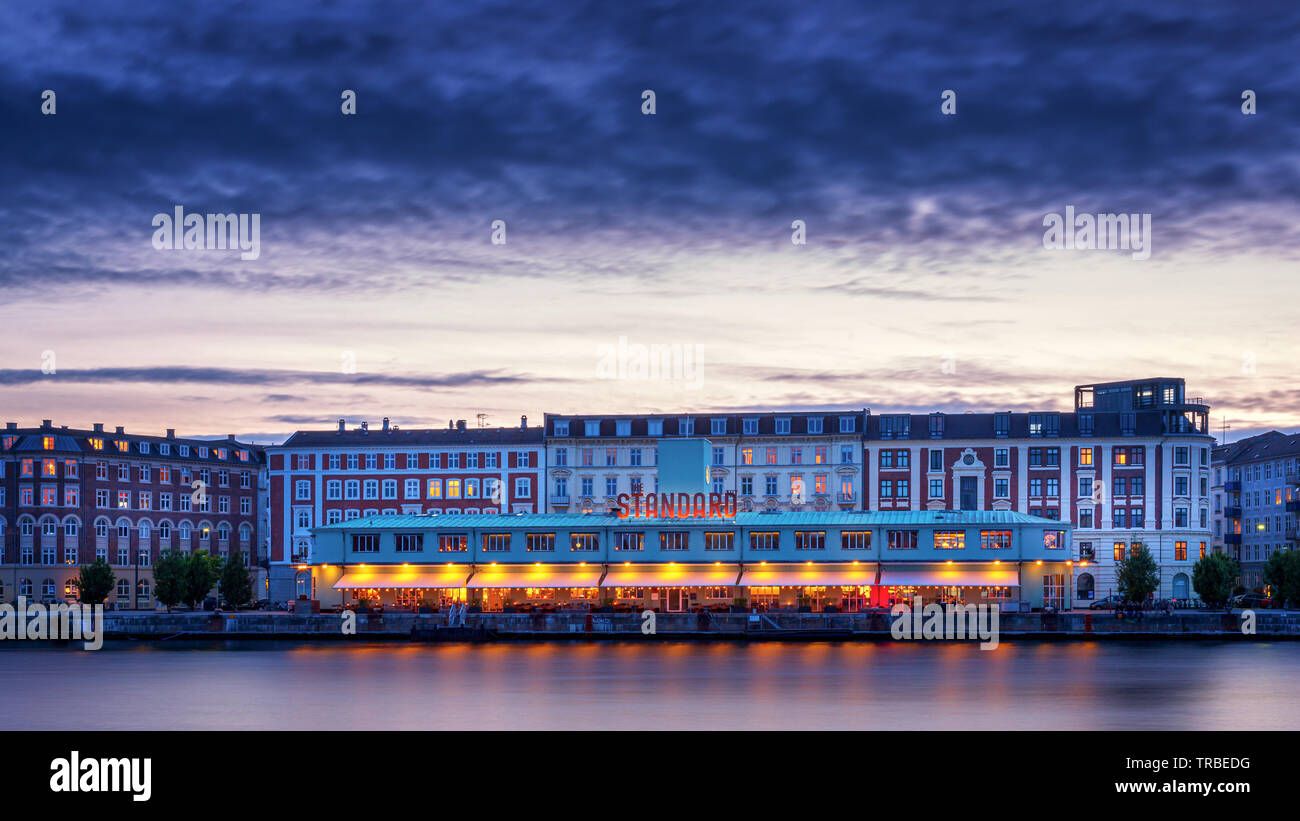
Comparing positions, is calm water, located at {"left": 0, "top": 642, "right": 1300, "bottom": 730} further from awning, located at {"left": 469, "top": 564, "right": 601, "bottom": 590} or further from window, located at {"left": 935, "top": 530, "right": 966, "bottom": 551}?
awning, located at {"left": 469, "top": 564, "right": 601, "bottom": 590}

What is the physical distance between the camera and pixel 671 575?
12294 cm

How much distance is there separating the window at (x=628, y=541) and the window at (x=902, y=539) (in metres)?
19.4

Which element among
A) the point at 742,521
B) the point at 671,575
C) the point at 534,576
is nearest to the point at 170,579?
the point at 534,576

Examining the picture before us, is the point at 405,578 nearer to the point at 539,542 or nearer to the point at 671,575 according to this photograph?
the point at 539,542

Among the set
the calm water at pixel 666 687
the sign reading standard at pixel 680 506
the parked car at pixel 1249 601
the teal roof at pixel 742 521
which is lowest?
the parked car at pixel 1249 601

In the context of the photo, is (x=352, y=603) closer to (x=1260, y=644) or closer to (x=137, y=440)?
(x=137, y=440)

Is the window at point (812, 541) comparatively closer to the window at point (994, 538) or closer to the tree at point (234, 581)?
the window at point (994, 538)

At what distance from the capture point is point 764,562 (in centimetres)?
12231

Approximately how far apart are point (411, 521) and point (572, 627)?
21.9 m

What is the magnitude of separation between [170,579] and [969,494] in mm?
71508

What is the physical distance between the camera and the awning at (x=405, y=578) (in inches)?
4916

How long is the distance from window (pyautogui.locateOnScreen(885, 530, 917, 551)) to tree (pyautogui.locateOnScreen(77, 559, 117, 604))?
6865 cm

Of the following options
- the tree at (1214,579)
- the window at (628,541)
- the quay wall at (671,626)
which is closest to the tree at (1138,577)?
the tree at (1214,579)
